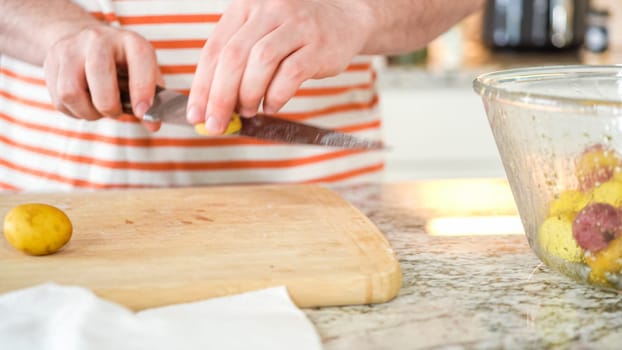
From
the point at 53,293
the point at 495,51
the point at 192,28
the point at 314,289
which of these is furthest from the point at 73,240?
the point at 495,51

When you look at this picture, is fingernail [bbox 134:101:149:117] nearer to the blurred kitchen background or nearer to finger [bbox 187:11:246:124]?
finger [bbox 187:11:246:124]

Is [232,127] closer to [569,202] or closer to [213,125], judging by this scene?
[213,125]

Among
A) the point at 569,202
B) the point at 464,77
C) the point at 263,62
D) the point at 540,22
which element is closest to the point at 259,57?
the point at 263,62

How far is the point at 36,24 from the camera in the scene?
1165mm

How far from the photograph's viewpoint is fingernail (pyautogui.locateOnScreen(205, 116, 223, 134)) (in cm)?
90

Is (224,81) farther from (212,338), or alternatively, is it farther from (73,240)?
(212,338)

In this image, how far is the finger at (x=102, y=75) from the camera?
984 millimetres

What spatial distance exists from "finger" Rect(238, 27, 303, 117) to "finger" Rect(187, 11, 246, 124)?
4cm

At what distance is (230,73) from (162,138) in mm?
426

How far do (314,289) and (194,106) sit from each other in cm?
31

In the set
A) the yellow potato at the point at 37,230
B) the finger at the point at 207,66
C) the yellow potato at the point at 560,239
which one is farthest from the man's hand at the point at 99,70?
the yellow potato at the point at 560,239

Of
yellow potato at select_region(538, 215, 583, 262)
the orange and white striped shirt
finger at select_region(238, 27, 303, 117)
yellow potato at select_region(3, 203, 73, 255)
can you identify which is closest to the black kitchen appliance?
the orange and white striped shirt

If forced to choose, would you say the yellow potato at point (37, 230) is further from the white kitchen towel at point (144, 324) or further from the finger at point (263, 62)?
the finger at point (263, 62)

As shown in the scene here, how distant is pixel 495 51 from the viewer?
2.58 meters
